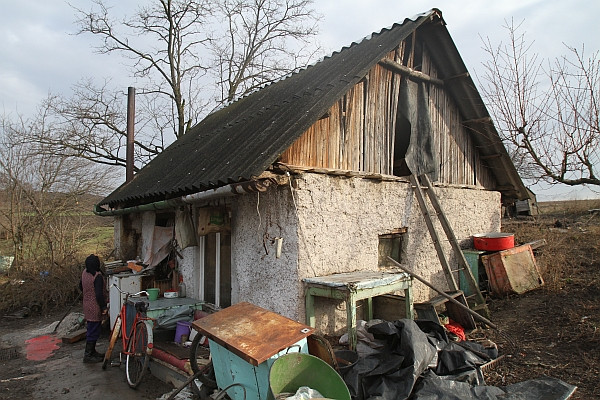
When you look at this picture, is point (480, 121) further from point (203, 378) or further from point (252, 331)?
point (203, 378)

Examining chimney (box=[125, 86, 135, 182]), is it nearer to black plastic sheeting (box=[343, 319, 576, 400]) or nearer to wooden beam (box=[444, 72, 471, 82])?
wooden beam (box=[444, 72, 471, 82])

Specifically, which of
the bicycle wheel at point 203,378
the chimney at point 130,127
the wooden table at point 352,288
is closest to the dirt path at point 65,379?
the bicycle wheel at point 203,378

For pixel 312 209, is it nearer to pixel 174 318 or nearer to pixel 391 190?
pixel 391 190

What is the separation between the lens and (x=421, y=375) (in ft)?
14.4

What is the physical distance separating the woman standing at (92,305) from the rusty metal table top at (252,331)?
10.9 ft

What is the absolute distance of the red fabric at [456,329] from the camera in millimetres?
5771

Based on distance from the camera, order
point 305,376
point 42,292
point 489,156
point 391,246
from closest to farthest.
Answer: point 305,376
point 391,246
point 489,156
point 42,292

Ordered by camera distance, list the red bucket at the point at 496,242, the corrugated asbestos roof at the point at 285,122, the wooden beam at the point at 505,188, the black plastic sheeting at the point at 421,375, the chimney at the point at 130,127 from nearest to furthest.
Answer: the black plastic sheeting at the point at 421,375
the corrugated asbestos roof at the point at 285,122
the red bucket at the point at 496,242
the wooden beam at the point at 505,188
the chimney at the point at 130,127

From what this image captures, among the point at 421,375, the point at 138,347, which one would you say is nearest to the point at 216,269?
the point at 138,347

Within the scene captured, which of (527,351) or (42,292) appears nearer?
(527,351)

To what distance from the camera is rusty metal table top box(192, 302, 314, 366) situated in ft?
12.3

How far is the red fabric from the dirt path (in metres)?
4.26

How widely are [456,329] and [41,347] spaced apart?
8.20 m

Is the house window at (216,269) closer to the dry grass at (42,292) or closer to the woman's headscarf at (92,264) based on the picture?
the woman's headscarf at (92,264)
